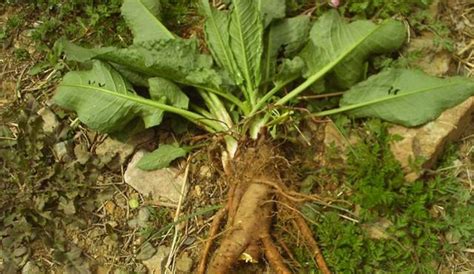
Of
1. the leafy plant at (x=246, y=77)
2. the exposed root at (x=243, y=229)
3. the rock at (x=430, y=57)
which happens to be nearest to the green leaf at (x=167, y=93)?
the leafy plant at (x=246, y=77)

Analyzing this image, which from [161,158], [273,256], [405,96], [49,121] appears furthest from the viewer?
[49,121]

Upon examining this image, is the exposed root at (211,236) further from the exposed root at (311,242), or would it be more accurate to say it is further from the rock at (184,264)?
the exposed root at (311,242)

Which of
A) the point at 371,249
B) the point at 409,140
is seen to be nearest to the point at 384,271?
the point at 371,249

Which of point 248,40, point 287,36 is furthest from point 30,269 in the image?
point 287,36

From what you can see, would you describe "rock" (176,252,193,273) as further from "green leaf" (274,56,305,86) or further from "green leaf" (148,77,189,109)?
"green leaf" (274,56,305,86)

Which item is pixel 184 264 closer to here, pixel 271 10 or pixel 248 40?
pixel 248 40

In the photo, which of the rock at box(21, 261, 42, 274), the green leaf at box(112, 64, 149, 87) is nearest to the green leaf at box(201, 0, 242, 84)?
the green leaf at box(112, 64, 149, 87)
